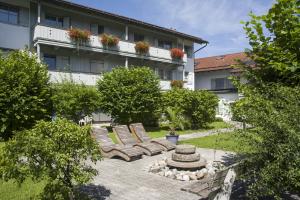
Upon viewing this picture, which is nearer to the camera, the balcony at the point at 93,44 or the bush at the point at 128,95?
the bush at the point at 128,95

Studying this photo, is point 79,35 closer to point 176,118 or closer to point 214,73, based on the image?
point 176,118

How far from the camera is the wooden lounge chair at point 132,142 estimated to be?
1188 centimetres

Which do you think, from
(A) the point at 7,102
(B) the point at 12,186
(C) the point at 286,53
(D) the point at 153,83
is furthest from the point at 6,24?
(C) the point at 286,53

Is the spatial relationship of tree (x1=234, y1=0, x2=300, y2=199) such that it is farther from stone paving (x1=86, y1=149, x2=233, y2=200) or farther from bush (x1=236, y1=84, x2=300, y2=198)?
stone paving (x1=86, y1=149, x2=233, y2=200)

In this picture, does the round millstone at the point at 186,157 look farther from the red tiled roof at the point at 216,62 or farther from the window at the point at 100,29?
the red tiled roof at the point at 216,62

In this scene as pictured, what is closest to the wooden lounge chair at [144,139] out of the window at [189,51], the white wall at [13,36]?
the white wall at [13,36]

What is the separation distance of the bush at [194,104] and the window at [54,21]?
409 inches

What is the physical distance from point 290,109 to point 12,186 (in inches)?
256

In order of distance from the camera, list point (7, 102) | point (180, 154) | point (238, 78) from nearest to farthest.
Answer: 1. point (238, 78)
2. point (180, 154)
3. point (7, 102)

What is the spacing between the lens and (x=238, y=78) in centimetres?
658

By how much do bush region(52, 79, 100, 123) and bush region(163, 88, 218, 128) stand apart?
19.4ft

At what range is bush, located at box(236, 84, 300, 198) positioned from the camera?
4668 millimetres

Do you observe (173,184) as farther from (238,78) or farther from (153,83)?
(153,83)

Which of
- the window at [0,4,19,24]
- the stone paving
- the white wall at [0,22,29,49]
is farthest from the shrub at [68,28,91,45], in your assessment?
the stone paving
